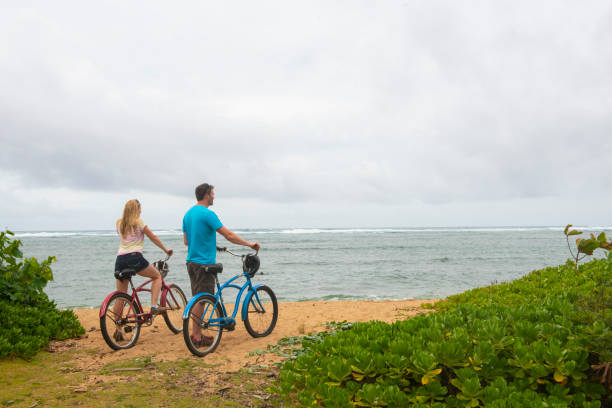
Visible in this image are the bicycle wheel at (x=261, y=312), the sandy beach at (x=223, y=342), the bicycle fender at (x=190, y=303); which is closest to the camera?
the bicycle fender at (x=190, y=303)

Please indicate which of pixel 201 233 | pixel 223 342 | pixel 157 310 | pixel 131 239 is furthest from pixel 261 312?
pixel 131 239

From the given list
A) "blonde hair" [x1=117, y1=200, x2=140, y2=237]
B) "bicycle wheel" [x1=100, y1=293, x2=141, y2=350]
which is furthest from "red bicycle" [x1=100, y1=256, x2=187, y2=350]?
"blonde hair" [x1=117, y1=200, x2=140, y2=237]

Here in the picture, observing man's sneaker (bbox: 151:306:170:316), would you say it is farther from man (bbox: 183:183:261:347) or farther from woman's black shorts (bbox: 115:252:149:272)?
man (bbox: 183:183:261:347)

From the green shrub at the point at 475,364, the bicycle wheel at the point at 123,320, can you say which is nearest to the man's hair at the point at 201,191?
the bicycle wheel at the point at 123,320

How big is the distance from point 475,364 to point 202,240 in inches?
169

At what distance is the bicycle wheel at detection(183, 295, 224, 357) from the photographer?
5.93 m

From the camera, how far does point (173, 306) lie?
747 cm

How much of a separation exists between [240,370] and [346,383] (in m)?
2.29

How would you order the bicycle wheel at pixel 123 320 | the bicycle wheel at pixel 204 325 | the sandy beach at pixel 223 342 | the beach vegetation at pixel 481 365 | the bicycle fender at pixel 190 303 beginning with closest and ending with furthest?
the beach vegetation at pixel 481 365
the bicycle fender at pixel 190 303
the sandy beach at pixel 223 342
the bicycle wheel at pixel 204 325
the bicycle wheel at pixel 123 320

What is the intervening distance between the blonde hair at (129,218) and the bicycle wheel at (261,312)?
2.31 metres

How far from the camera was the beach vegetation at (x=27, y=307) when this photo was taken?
5930 millimetres

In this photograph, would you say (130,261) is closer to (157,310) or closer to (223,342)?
(157,310)

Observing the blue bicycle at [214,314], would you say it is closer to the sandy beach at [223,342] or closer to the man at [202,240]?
the man at [202,240]

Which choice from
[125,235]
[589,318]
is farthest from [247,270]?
[589,318]
